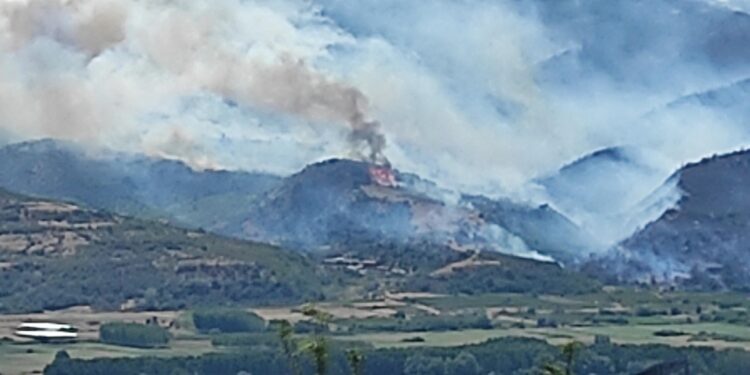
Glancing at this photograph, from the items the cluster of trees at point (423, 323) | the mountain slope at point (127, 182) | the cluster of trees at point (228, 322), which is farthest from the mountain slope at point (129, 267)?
the mountain slope at point (127, 182)

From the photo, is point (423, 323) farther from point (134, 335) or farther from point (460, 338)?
point (134, 335)

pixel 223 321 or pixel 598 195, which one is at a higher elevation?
pixel 598 195

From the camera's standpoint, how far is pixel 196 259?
117 meters

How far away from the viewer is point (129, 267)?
378ft

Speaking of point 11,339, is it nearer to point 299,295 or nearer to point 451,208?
point 299,295

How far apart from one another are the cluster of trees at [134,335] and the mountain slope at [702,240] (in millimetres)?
37998

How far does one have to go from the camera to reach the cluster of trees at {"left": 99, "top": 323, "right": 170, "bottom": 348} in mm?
93562

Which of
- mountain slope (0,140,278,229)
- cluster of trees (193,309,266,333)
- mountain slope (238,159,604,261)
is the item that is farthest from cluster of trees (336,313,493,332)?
mountain slope (0,140,278,229)

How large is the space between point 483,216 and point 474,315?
3642cm

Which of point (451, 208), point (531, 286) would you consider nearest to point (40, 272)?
point (531, 286)

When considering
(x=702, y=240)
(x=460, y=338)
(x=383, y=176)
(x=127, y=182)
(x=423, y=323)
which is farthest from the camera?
(x=127, y=182)

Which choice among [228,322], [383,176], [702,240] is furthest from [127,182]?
[228,322]

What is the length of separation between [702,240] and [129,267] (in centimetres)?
3622

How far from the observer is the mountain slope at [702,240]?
12838 centimetres
